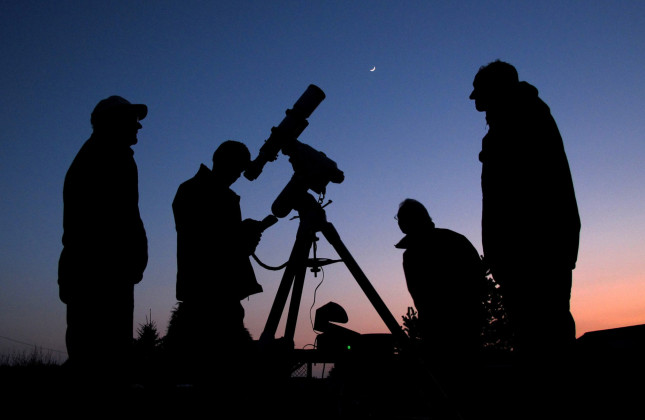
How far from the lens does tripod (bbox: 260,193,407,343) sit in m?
2.68

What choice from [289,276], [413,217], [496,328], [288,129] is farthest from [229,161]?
[496,328]

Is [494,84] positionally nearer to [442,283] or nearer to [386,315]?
[442,283]

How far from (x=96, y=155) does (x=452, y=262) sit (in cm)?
274

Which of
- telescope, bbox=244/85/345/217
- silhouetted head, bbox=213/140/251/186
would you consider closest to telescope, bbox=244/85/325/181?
telescope, bbox=244/85/345/217

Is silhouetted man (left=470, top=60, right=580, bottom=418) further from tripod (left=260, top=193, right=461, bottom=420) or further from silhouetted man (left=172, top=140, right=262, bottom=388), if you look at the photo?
silhouetted man (left=172, top=140, right=262, bottom=388)

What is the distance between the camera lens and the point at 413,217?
142 inches

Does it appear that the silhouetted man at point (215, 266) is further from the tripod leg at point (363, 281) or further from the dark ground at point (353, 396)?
the tripod leg at point (363, 281)

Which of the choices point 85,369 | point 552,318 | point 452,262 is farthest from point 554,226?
point 85,369

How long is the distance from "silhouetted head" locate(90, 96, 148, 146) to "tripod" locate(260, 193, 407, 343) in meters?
1.42

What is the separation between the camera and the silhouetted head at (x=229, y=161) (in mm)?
3344

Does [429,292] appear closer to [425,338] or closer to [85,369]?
[425,338]

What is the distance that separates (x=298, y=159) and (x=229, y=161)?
0.68m

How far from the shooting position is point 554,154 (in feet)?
6.94

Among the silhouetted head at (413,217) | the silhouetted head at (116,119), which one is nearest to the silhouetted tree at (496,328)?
the silhouetted head at (413,217)
